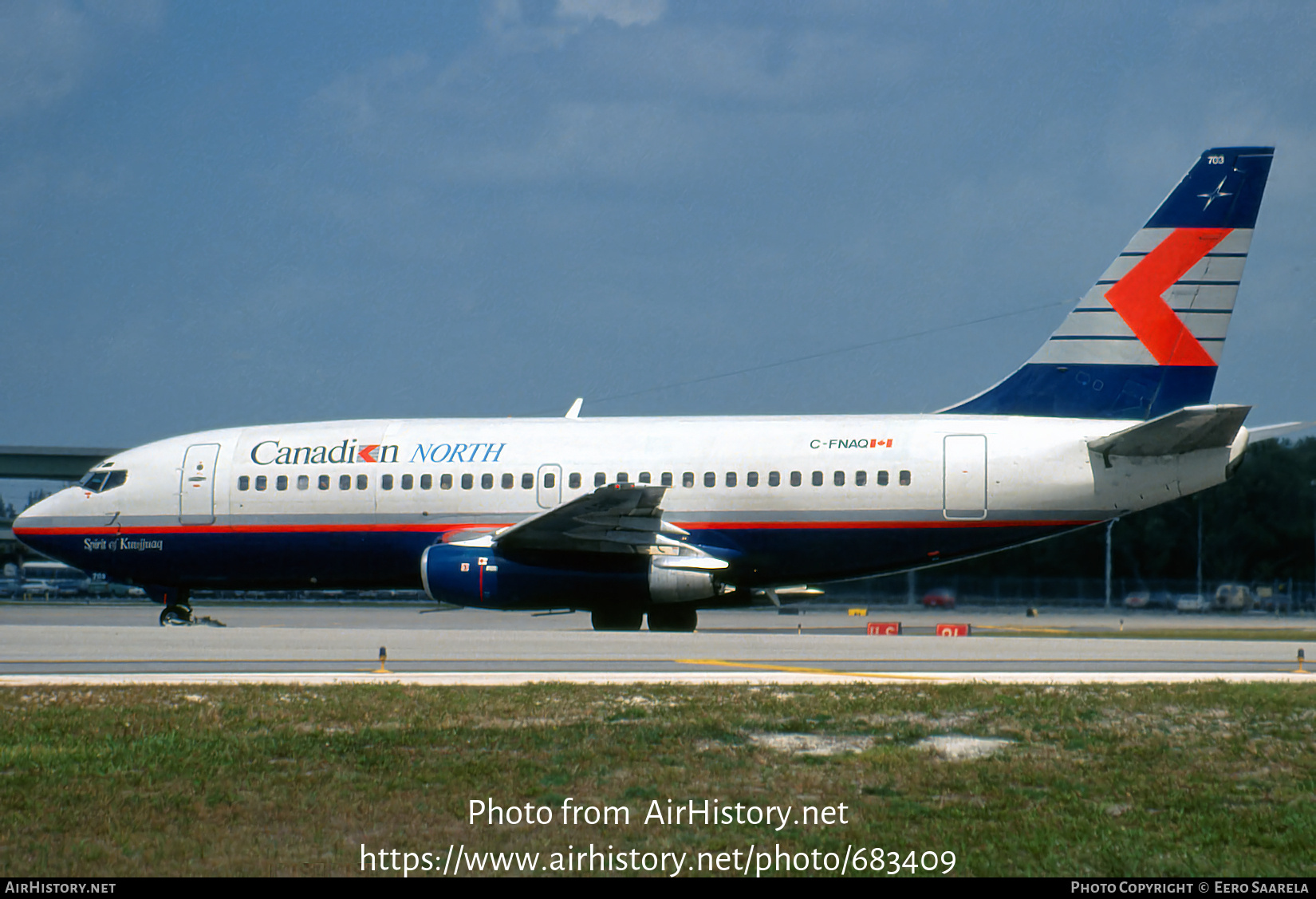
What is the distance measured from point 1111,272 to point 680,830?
1679 centimetres

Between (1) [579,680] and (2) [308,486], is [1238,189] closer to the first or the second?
(1) [579,680]

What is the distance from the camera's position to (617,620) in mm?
21484

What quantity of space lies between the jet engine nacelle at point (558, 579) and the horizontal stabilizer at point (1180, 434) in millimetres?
6172

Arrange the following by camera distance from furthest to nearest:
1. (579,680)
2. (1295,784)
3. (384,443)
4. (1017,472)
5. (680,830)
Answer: (384,443)
(1017,472)
(579,680)
(1295,784)
(680,830)

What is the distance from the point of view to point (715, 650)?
15.9 m

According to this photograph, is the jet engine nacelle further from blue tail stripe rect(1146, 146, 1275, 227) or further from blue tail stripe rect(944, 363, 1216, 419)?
blue tail stripe rect(1146, 146, 1275, 227)

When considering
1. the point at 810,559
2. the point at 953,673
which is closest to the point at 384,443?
the point at 810,559

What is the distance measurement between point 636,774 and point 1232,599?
48.1m

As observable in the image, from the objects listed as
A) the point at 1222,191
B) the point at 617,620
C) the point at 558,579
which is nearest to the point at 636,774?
the point at 558,579

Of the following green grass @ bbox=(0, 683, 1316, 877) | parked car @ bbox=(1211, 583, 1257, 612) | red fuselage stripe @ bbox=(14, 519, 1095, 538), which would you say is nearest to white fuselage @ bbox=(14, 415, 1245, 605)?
red fuselage stripe @ bbox=(14, 519, 1095, 538)

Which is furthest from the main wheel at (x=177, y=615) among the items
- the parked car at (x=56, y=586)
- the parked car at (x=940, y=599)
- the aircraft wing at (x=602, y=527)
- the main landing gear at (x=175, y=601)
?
the parked car at (x=940, y=599)

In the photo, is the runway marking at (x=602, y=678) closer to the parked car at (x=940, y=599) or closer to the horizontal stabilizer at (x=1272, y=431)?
the horizontal stabilizer at (x=1272, y=431)

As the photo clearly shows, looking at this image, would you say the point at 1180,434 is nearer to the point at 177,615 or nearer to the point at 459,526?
the point at 459,526

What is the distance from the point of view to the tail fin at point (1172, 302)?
2048 cm
